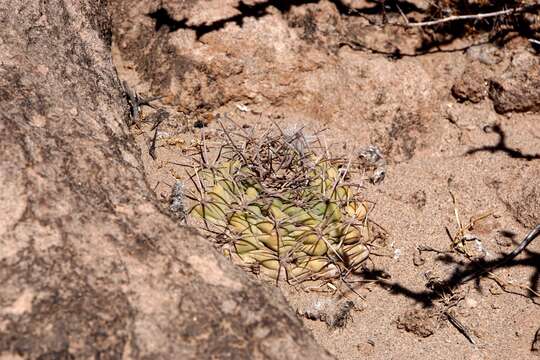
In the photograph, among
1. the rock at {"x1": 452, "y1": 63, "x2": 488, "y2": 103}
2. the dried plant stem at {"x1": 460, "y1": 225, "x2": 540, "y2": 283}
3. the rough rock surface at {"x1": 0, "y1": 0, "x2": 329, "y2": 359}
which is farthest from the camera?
the rock at {"x1": 452, "y1": 63, "x2": 488, "y2": 103}

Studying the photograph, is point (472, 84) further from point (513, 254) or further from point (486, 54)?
point (513, 254)

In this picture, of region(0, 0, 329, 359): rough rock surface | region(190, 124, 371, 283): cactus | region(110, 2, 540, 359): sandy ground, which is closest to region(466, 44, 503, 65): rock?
region(110, 2, 540, 359): sandy ground

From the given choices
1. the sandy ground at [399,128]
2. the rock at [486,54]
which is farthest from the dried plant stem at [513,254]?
the rock at [486,54]

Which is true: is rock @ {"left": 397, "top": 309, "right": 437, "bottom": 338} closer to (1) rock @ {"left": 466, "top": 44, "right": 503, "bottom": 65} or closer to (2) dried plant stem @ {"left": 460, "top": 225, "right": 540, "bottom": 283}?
(2) dried plant stem @ {"left": 460, "top": 225, "right": 540, "bottom": 283}

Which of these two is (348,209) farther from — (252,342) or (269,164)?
(252,342)

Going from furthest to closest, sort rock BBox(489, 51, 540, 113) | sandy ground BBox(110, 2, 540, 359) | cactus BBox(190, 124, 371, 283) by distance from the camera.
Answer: rock BBox(489, 51, 540, 113) < sandy ground BBox(110, 2, 540, 359) < cactus BBox(190, 124, 371, 283)

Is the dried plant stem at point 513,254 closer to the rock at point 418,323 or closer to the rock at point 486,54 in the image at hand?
the rock at point 418,323

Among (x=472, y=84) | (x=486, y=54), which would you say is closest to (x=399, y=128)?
(x=472, y=84)
